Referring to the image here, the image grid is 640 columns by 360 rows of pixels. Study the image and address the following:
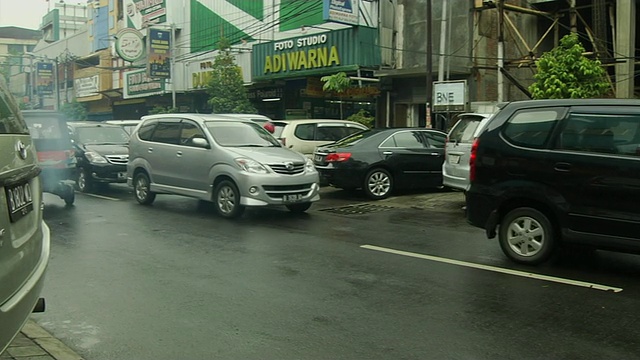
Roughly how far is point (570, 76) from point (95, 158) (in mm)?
11483

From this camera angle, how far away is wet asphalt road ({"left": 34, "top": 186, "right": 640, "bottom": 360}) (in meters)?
4.58

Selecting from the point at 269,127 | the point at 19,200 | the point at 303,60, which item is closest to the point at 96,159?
the point at 269,127

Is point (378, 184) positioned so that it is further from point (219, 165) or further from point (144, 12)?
point (144, 12)

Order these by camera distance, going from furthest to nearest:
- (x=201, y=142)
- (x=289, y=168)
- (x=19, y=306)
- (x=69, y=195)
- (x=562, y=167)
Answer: (x=69, y=195) → (x=201, y=142) → (x=289, y=168) → (x=562, y=167) → (x=19, y=306)

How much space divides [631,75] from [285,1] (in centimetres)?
1399

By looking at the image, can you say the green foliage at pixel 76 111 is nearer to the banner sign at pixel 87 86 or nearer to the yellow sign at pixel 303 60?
the banner sign at pixel 87 86

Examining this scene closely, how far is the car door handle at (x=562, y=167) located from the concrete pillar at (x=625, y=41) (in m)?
12.4

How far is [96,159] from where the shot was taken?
1498cm

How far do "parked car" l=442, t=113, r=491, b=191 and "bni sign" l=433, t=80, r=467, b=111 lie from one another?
3.60 m

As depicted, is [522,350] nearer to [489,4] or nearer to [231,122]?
[231,122]

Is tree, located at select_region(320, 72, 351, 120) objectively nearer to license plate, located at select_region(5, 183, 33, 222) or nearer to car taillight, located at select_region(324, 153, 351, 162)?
car taillight, located at select_region(324, 153, 351, 162)

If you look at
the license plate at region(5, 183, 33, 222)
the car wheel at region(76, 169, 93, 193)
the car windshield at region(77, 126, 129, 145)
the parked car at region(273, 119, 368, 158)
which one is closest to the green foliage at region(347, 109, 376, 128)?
the parked car at region(273, 119, 368, 158)

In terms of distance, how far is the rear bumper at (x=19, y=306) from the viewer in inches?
113

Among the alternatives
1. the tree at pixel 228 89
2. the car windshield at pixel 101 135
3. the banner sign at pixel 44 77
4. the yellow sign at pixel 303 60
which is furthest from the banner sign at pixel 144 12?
the car windshield at pixel 101 135
